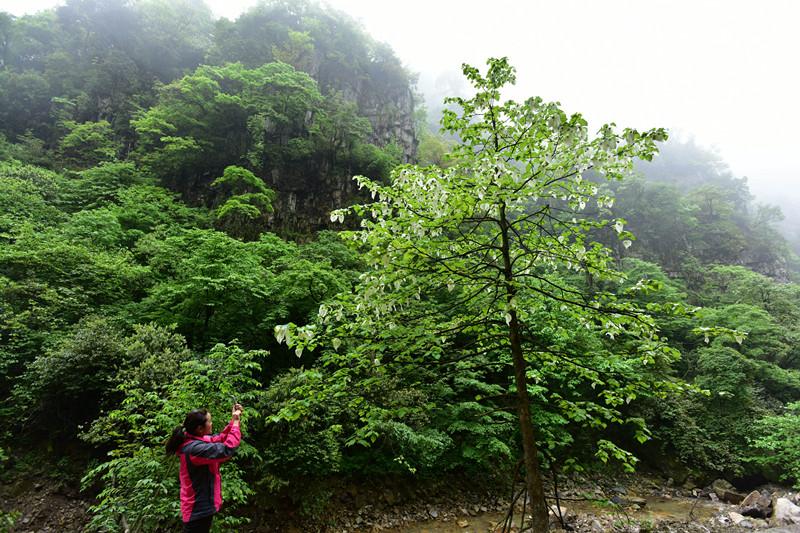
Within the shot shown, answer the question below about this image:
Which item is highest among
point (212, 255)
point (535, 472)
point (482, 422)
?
point (212, 255)

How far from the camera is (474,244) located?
3498mm

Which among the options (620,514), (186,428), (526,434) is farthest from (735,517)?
(186,428)

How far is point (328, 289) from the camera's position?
1056cm

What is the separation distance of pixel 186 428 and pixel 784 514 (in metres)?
14.3

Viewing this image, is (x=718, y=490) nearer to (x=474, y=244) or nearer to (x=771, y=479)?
(x=771, y=479)

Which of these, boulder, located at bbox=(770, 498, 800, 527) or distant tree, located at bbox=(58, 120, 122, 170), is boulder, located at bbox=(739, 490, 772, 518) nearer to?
boulder, located at bbox=(770, 498, 800, 527)

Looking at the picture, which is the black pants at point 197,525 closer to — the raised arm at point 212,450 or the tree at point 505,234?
the raised arm at point 212,450

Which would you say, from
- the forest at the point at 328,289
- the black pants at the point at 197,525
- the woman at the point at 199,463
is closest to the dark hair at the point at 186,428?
the woman at the point at 199,463

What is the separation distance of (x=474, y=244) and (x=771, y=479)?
17.5 m

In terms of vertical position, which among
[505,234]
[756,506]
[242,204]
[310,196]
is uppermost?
[310,196]

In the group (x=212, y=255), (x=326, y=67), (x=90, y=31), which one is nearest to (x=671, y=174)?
(x=326, y=67)

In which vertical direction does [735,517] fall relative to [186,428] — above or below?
below

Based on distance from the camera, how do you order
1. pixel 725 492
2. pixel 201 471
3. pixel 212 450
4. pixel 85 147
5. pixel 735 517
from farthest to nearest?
pixel 85 147
pixel 725 492
pixel 735 517
pixel 201 471
pixel 212 450

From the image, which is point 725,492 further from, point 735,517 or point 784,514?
point 784,514
